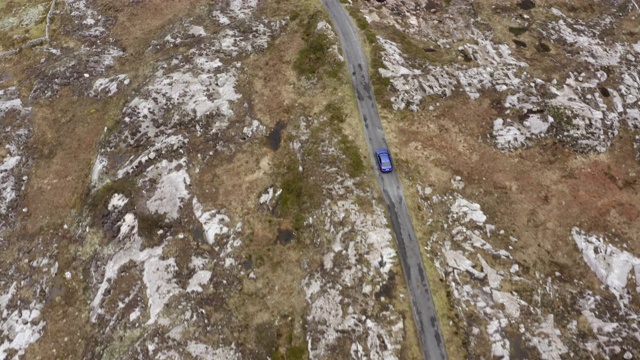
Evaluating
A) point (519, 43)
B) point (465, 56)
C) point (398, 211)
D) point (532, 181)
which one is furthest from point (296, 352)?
point (519, 43)

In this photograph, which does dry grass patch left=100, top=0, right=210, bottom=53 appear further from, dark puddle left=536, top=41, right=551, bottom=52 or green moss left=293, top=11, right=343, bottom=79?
dark puddle left=536, top=41, right=551, bottom=52

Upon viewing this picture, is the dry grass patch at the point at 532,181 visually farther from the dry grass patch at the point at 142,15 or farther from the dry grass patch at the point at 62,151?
the dry grass patch at the point at 142,15

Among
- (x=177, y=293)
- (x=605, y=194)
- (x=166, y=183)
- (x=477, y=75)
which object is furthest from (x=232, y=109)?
(x=605, y=194)

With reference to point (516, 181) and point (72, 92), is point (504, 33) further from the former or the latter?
point (72, 92)

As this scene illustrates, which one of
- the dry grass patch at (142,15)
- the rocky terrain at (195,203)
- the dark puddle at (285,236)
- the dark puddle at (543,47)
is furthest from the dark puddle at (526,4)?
the dark puddle at (285,236)

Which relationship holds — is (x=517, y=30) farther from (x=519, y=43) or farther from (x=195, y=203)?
(x=195, y=203)
